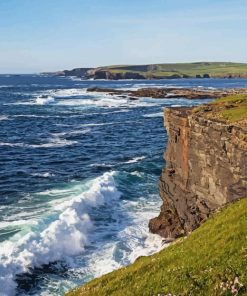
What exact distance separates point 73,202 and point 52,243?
7.07m

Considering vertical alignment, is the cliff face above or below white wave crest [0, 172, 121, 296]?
above

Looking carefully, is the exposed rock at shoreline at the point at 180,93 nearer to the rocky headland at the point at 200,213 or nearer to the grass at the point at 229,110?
the grass at the point at 229,110

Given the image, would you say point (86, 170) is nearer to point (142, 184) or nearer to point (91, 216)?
point (142, 184)

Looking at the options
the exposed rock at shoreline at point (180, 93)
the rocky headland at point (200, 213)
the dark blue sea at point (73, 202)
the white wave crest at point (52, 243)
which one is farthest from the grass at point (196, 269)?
the exposed rock at shoreline at point (180, 93)

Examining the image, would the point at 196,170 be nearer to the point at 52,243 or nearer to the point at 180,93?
the point at 52,243

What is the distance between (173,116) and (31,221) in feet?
39.9

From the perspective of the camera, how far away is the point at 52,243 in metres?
29.9

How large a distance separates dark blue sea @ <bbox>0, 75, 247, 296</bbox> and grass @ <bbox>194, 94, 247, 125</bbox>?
8.97m

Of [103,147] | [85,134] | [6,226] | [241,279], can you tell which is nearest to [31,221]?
[6,226]

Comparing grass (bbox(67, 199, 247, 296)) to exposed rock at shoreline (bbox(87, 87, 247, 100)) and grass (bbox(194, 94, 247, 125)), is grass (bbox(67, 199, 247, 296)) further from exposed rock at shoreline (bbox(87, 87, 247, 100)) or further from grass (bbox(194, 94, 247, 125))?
exposed rock at shoreline (bbox(87, 87, 247, 100))

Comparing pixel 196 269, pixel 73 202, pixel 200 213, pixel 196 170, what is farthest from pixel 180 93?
pixel 196 269

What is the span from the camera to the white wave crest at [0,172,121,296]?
26406mm

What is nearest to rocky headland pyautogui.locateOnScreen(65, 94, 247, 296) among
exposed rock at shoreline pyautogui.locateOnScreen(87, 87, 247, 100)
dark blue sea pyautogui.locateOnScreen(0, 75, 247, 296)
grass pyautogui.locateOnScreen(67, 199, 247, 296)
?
grass pyautogui.locateOnScreen(67, 199, 247, 296)

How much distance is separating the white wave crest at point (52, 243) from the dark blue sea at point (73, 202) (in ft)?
0.19
